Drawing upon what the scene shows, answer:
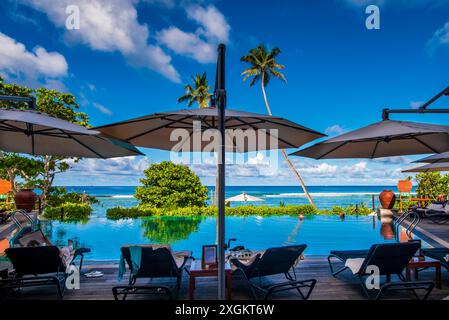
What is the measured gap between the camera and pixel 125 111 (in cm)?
3316

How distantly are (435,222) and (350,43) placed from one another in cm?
895

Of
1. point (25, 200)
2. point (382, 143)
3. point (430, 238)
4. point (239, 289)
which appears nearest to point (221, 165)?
point (239, 289)

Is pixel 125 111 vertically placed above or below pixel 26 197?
above

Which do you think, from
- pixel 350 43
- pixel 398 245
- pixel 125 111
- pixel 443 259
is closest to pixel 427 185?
pixel 350 43

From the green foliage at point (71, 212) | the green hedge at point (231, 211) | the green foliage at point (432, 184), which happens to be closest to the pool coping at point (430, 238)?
the green hedge at point (231, 211)

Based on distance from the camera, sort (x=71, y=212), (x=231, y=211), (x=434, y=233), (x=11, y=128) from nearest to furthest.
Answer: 1. (x=11, y=128)
2. (x=434, y=233)
3. (x=71, y=212)
4. (x=231, y=211)

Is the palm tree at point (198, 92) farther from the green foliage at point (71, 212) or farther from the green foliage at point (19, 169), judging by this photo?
the green foliage at point (19, 169)

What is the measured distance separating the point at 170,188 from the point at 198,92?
9.56m

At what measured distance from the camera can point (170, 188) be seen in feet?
58.7

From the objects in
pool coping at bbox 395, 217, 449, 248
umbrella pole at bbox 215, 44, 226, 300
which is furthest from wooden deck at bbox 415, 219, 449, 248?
umbrella pole at bbox 215, 44, 226, 300

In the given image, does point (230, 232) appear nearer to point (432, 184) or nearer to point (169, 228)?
point (169, 228)

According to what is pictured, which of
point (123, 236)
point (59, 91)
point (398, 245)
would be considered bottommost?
point (123, 236)
